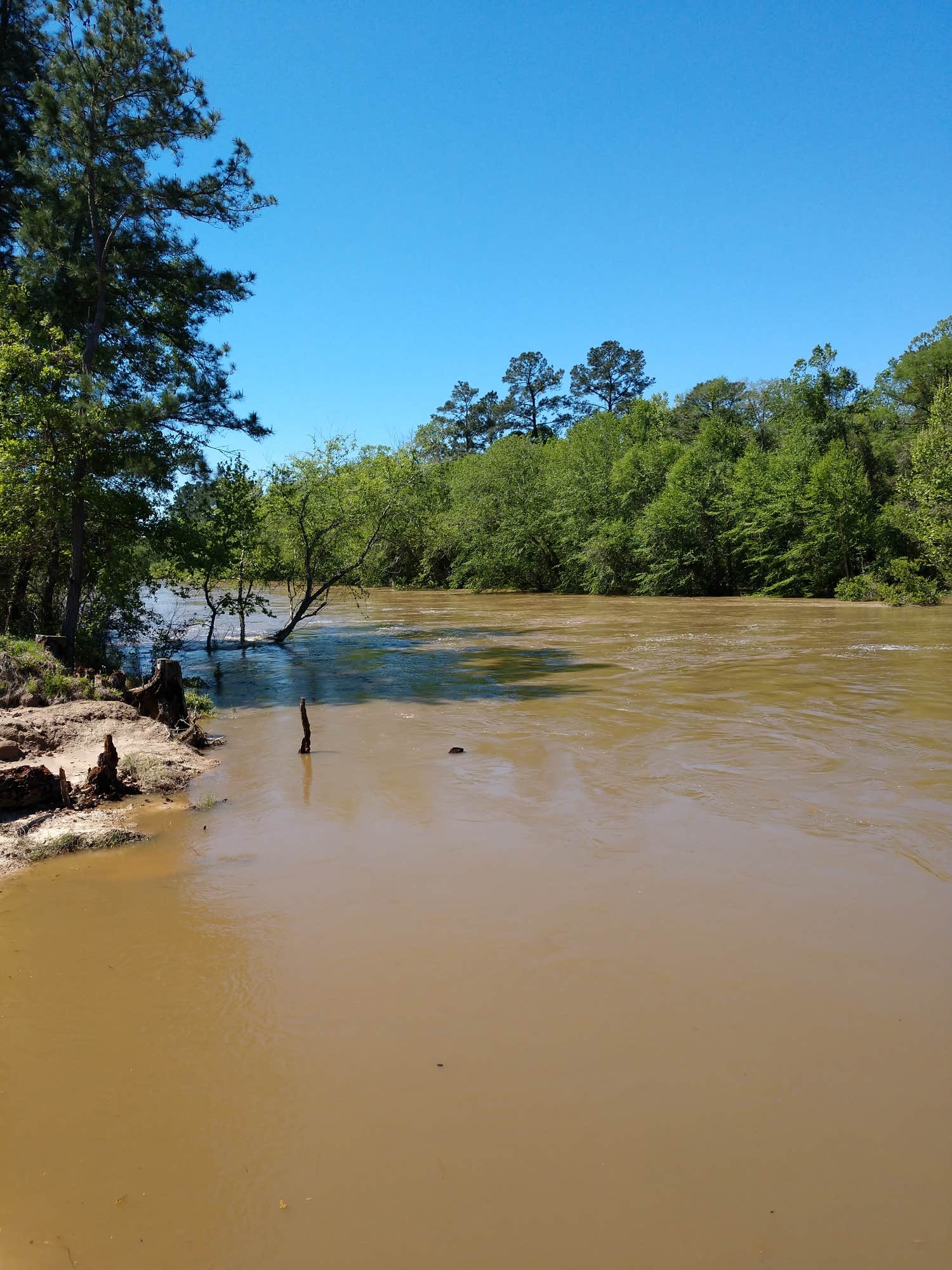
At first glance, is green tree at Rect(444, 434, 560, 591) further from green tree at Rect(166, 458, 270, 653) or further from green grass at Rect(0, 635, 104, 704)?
green grass at Rect(0, 635, 104, 704)

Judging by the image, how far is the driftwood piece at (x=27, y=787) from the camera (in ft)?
25.6

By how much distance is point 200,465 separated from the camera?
17031 millimetres

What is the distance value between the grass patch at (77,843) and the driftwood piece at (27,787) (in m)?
0.74

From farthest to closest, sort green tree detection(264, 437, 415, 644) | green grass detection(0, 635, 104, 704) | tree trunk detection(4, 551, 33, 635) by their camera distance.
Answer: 1. green tree detection(264, 437, 415, 644)
2. tree trunk detection(4, 551, 33, 635)
3. green grass detection(0, 635, 104, 704)

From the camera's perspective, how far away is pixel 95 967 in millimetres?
5383

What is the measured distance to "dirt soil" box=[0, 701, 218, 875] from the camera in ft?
24.6

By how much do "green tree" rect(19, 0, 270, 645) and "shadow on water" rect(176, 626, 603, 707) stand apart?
177 inches

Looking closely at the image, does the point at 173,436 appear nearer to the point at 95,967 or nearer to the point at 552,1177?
the point at 95,967

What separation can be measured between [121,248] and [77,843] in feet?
46.8

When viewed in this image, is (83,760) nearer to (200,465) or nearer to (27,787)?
(27,787)

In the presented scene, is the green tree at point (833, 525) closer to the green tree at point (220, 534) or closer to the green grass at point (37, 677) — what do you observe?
the green tree at point (220, 534)

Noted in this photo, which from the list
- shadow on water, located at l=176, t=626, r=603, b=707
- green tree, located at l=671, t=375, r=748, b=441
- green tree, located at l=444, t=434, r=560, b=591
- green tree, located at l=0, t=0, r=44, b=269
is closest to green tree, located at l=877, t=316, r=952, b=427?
green tree, located at l=671, t=375, r=748, b=441

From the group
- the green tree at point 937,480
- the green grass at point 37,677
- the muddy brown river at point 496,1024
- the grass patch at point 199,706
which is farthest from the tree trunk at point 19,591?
the green tree at point 937,480

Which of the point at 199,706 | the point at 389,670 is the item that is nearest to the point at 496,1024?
the point at 199,706
